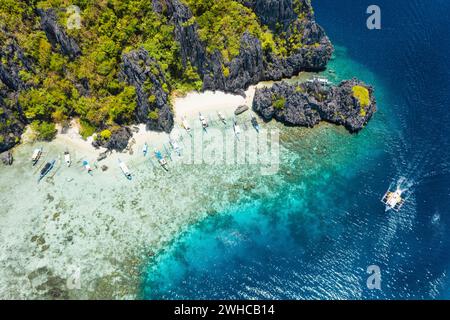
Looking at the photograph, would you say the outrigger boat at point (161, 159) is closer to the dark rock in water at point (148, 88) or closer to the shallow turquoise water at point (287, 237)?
the dark rock in water at point (148, 88)

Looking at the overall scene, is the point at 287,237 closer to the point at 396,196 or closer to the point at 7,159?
the point at 396,196

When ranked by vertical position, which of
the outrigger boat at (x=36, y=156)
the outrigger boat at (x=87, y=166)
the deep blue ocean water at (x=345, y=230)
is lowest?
the deep blue ocean water at (x=345, y=230)

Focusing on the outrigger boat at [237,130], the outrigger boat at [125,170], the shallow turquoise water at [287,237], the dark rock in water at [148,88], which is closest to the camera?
the shallow turquoise water at [287,237]

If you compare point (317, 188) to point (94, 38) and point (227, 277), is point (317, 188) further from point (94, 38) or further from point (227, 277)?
point (94, 38)

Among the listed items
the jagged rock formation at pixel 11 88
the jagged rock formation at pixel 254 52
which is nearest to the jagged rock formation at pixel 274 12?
the jagged rock formation at pixel 254 52

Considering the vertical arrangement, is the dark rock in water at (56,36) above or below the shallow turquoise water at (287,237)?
above

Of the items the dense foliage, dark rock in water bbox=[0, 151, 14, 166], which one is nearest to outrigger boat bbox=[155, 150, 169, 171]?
the dense foliage

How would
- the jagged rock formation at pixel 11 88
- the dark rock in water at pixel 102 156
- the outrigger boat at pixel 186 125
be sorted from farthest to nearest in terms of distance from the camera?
1. the outrigger boat at pixel 186 125
2. the jagged rock formation at pixel 11 88
3. the dark rock in water at pixel 102 156
